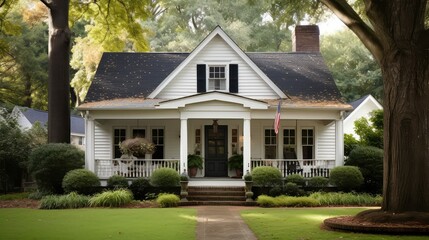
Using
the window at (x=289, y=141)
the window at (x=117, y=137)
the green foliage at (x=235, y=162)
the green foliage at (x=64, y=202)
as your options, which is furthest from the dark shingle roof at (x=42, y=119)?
the window at (x=289, y=141)

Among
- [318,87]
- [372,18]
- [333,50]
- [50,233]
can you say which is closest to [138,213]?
[50,233]

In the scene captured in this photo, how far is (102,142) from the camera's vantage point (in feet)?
86.6

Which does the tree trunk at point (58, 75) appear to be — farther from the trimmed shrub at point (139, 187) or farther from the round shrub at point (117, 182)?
the trimmed shrub at point (139, 187)

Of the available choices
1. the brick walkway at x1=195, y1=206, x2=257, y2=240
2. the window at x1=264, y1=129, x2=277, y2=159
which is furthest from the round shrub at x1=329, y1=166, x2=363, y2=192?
the brick walkway at x1=195, y1=206, x2=257, y2=240

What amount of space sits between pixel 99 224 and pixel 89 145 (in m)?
9.96

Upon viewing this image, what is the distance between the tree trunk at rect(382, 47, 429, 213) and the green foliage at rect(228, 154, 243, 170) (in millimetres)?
11489

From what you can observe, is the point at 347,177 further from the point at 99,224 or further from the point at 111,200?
the point at 99,224

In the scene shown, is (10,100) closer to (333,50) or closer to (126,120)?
(126,120)

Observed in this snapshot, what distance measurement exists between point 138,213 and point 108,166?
740 centimetres

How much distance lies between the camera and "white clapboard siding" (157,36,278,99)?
25.3m

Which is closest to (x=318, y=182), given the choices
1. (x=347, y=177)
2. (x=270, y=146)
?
(x=347, y=177)

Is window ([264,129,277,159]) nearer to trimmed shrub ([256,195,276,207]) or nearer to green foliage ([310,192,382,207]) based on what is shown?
green foliage ([310,192,382,207])

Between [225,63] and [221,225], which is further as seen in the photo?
[225,63]

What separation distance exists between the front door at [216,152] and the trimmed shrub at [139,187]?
12.9ft
